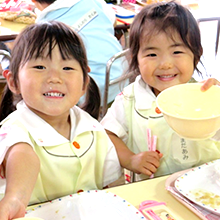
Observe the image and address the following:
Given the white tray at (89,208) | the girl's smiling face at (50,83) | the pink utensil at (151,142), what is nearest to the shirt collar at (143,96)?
the pink utensil at (151,142)

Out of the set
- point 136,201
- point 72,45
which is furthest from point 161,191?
point 72,45

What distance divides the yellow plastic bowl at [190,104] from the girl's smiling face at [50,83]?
315 millimetres

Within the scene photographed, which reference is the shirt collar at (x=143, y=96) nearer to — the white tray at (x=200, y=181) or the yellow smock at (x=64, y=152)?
the yellow smock at (x=64, y=152)

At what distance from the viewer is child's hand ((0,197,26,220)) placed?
2.59 ft

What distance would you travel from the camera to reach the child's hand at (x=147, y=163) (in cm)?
132

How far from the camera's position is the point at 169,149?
1453 millimetres

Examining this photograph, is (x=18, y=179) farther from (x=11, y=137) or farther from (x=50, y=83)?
(x=50, y=83)

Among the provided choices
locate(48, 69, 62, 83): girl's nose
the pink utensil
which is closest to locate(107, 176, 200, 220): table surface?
the pink utensil

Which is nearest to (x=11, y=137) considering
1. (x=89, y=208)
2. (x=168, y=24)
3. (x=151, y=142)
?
(x=89, y=208)

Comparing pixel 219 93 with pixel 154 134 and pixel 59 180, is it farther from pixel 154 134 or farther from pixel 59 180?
pixel 59 180

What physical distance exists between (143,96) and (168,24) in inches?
11.6

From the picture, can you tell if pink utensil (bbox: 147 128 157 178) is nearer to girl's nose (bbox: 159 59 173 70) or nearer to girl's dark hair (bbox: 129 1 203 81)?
girl's nose (bbox: 159 59 173 70)

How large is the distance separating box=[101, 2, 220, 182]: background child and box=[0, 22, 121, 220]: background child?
0.62 ft

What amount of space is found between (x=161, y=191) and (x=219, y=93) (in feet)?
1.13
